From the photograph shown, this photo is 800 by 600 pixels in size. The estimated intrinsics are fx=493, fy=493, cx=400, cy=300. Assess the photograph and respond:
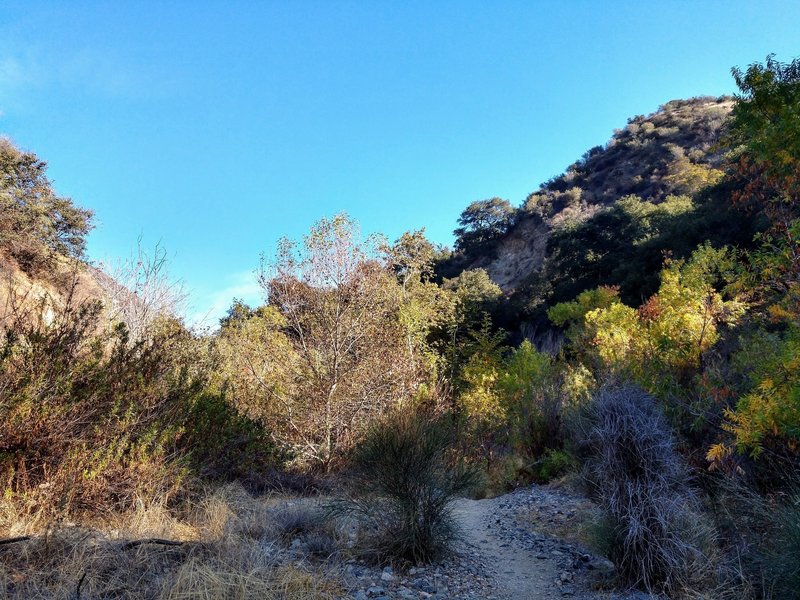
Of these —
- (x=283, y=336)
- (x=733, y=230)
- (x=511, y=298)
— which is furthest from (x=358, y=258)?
(x=511, y=298)

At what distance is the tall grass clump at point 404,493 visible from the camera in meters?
4.06

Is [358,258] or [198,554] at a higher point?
[358,258]

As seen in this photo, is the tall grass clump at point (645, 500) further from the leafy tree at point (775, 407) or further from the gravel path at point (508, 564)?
the gravel path at point (508, 564)

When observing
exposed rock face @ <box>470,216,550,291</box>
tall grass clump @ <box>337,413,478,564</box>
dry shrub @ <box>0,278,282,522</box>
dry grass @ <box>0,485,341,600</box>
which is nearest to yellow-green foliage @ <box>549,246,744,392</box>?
tall grass clump @ <box>337,413,478,564</box>

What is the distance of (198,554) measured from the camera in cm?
335

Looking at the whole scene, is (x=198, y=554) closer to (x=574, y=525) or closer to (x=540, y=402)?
(x=574, y=525)

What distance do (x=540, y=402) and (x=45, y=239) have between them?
14.2m

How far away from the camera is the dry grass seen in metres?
2.67

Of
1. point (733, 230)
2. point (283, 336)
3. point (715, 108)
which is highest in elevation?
point (715, 108)

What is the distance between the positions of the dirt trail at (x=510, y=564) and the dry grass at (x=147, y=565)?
1.60 metres

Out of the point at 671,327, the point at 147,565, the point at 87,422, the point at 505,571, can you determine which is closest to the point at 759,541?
the point at 505,571

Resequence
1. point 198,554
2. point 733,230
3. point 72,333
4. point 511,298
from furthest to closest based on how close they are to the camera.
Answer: point 511,298 < point 733,230 < point 72,333 < point 198,554

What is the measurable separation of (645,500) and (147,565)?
3.44 metres

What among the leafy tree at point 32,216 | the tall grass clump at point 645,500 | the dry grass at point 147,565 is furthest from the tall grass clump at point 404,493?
the leafy tree at point 32,216
